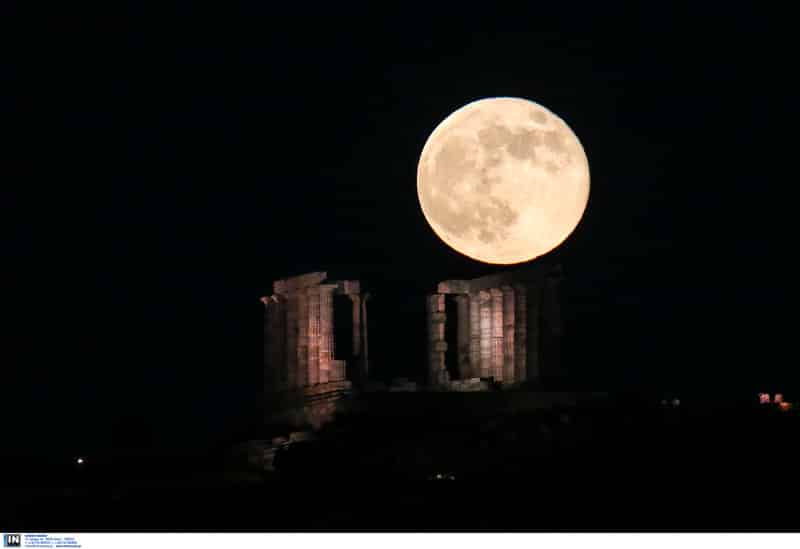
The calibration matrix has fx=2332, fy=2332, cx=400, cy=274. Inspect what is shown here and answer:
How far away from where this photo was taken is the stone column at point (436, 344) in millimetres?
107188

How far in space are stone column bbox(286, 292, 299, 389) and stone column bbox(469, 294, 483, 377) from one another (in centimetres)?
852

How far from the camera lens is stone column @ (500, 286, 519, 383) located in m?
107

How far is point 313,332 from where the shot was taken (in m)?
109

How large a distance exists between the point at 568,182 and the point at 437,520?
2792 centimetres

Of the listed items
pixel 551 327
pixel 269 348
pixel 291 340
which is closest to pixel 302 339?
pixel 291 340

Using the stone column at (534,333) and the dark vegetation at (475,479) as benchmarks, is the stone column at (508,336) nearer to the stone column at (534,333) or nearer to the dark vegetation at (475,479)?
the stone column at (534,333)

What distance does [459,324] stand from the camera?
109 metres

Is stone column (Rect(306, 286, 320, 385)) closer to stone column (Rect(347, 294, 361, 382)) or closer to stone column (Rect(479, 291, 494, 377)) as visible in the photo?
stone column (Rect(347, 294, 361, 382))

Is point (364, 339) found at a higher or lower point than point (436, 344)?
higher

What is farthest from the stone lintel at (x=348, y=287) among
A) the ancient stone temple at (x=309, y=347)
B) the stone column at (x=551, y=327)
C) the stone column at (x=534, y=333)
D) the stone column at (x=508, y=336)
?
the stone column at (x=551, y=327)

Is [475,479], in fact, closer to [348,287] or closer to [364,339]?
[364,339]

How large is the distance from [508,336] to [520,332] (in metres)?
0.62

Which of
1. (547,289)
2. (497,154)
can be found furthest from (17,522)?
(547,289)

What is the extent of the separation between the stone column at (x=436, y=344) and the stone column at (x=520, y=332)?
333 cm
